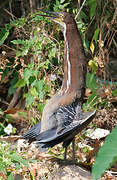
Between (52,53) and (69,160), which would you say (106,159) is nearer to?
(69,160)

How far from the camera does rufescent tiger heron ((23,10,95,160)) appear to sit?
2881 mm

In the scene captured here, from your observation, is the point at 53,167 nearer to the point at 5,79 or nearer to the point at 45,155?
the point at 45,155

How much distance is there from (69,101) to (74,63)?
34 centimetres

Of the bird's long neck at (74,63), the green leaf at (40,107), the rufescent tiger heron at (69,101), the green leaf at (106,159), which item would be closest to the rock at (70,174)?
the rufescent tiger heron at (69,101)

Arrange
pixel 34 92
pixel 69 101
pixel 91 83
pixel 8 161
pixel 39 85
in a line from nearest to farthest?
1. pixel 8 161
2. pixel 69 101
3. pixel 39 85
4. pixel 34 92
5. pixel 91 83

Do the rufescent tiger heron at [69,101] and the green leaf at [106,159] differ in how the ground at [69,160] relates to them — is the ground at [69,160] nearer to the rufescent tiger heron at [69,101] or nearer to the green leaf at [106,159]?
the rufescent tiger heron at [69,101]

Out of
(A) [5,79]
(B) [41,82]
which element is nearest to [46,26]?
(B) [41,82]

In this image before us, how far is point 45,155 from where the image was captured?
344 cm

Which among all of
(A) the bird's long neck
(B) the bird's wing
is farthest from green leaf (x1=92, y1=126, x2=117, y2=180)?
(A) the bird's long neck

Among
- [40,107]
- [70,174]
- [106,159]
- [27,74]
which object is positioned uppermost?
[27,74]

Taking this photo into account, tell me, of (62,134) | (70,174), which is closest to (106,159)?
(62,134)

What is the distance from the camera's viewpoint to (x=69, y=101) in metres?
3.05

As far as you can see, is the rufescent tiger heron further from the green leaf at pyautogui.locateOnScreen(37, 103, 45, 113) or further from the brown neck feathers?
the green leaf at pyautogui.locateOnScreen(37, 103, 45, 113)

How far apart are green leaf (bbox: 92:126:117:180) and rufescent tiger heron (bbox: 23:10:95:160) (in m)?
1.01
